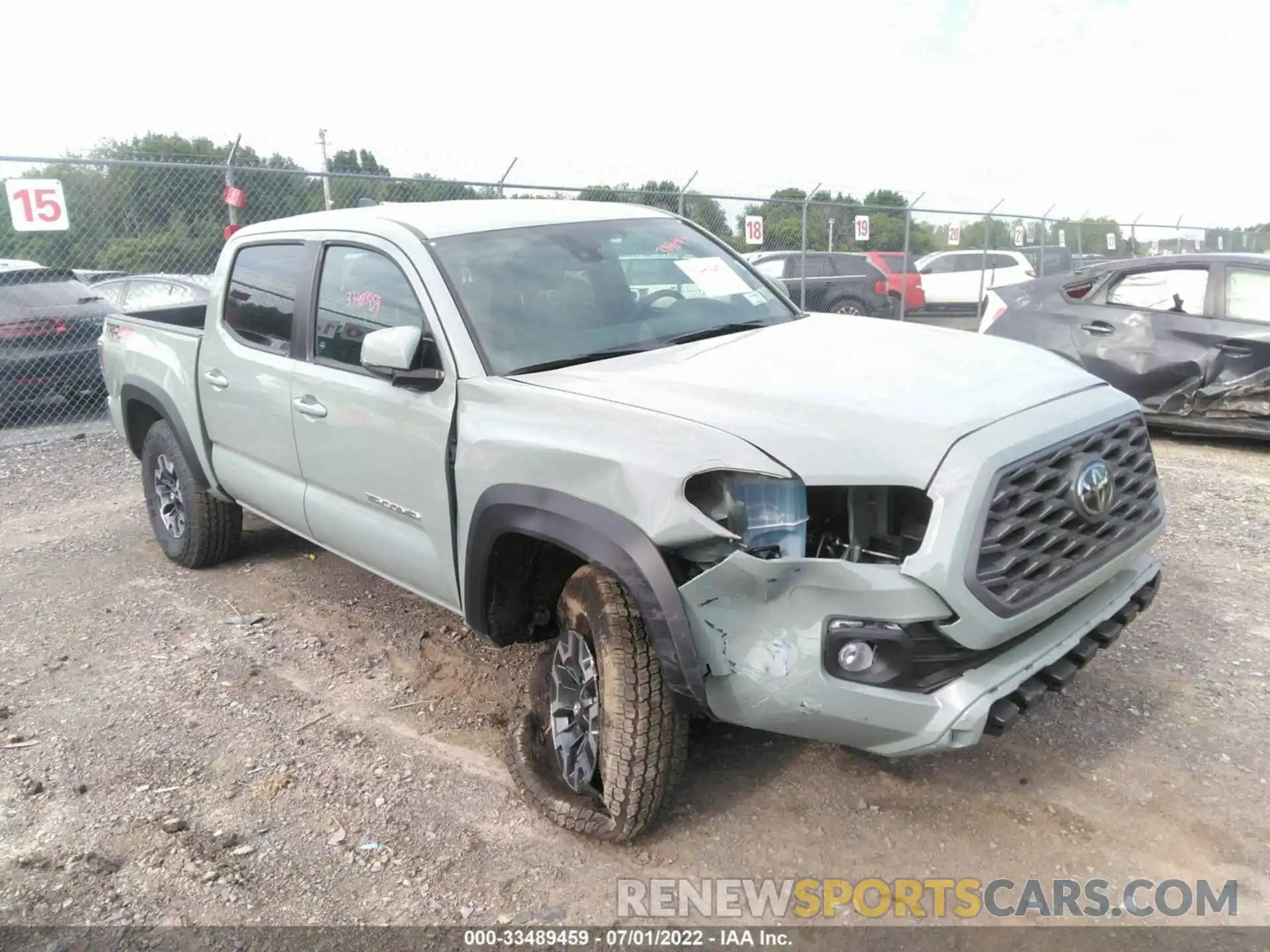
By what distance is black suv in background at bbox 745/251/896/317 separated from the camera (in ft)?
47.4

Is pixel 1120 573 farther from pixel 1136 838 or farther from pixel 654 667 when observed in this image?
pixel 654 667

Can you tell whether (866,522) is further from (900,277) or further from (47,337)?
(900,277)

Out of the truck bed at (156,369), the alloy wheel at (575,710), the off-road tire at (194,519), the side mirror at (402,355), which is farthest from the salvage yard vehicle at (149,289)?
the alloy wheel at (575,710)

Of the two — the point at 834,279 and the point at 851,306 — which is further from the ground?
the point at 834,279

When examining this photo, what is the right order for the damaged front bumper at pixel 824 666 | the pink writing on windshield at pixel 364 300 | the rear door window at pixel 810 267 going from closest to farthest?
the damaged front bumper at pixel 824 666, the pink writing on windshield at pixel 364 300, the rear door window at pixel 810 267

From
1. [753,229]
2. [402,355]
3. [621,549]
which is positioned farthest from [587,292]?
[753,229]

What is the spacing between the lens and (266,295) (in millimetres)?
4461

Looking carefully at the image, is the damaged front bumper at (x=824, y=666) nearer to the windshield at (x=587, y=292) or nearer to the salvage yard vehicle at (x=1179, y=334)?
the windshield at (x=587, y=292)

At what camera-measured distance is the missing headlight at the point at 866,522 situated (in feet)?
8.41

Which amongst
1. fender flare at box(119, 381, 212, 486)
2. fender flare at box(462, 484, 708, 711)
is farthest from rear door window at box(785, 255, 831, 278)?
fender flare at box(462, 484, 708, 711)

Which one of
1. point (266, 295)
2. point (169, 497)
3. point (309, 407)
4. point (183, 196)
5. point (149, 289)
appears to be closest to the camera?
point (309, 407)

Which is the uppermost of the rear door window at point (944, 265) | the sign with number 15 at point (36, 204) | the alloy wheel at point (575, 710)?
the sign with number 15 at point (36, 204)

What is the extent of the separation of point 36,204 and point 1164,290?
950 centimetres

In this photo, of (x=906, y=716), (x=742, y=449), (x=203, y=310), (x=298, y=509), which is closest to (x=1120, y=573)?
(x=906, y=716)
